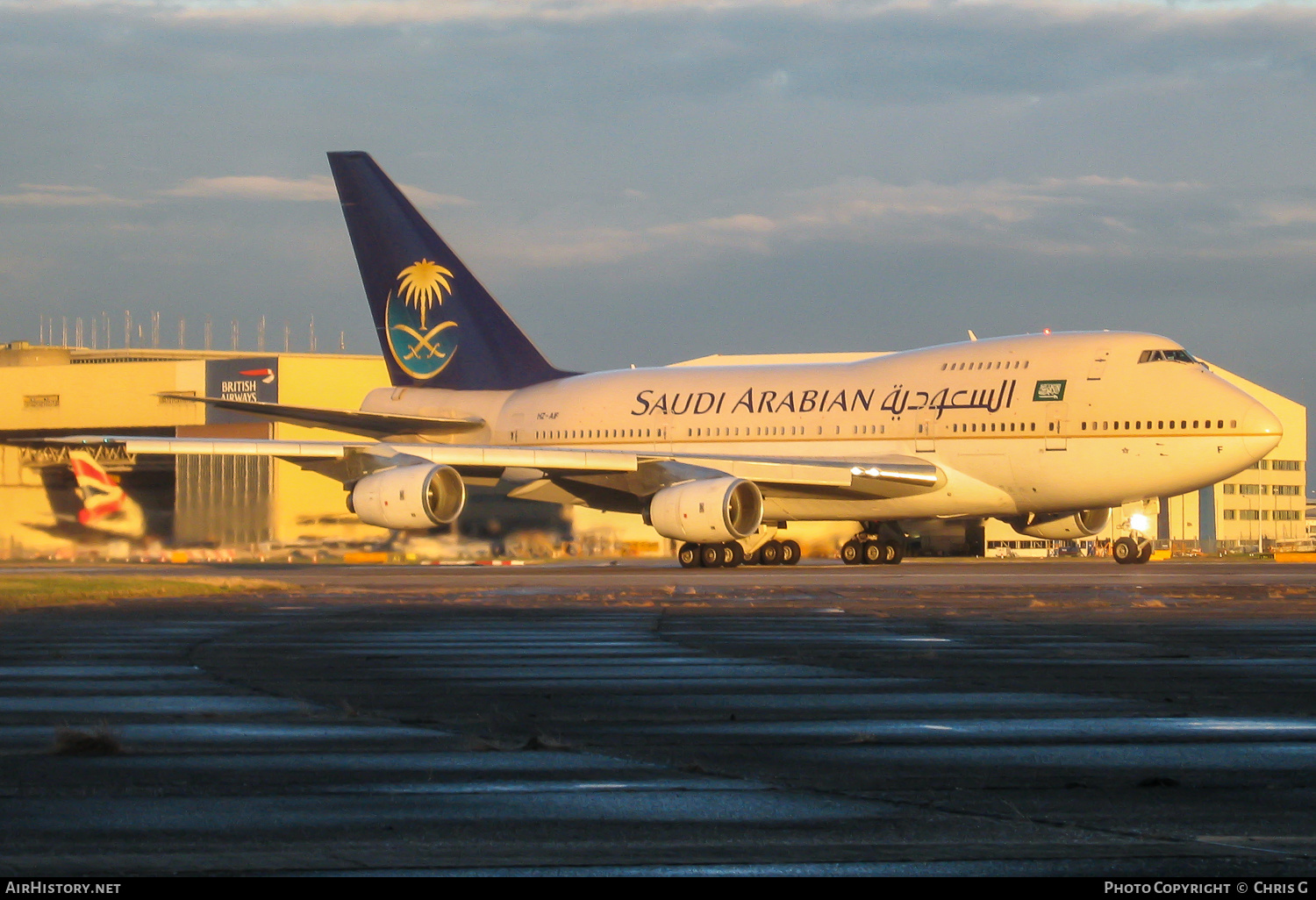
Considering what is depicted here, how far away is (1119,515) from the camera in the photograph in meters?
57.7

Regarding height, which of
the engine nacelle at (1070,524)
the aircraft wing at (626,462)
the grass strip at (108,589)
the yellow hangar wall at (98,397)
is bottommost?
the grass strip at (108,589)

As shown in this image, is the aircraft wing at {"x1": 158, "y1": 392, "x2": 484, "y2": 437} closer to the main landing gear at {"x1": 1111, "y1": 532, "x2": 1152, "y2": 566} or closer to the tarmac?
the main landing gear at {"x1": 1111, "y1": 532, "x2": 1152, "y2": 566}

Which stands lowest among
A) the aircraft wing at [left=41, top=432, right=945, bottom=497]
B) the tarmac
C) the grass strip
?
the grass strip

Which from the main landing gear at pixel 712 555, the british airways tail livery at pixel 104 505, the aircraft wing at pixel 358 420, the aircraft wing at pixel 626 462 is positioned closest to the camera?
the aircraft wing at pixel 626 462

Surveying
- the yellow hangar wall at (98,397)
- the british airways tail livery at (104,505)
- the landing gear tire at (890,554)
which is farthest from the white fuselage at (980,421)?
the yellow hangar wall at (98,397)

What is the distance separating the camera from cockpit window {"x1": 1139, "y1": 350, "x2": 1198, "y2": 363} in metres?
31.8

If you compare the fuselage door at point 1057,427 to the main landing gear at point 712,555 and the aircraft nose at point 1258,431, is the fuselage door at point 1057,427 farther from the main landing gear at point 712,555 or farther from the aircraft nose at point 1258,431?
the main landing gear at point 712,555

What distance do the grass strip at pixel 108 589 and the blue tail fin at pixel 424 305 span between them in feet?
44.2

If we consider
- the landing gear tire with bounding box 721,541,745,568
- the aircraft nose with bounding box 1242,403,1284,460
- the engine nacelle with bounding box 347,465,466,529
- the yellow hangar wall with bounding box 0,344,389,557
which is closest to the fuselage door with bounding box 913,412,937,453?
the landing gear tire with bounding box 721,541,745,568

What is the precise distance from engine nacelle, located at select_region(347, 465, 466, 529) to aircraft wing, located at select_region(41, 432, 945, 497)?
0.67 m

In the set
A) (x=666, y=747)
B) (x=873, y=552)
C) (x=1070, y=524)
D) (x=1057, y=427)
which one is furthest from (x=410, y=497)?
(x=666, y=747)

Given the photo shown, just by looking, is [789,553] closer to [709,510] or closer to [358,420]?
[709,510]

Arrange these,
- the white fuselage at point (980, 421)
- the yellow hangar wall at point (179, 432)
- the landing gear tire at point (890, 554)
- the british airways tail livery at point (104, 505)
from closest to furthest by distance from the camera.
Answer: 1. the white fuselage at point (980, 421)
2. the landing gear tire at point (890, 554)
3. the yellow hangar wall at point (179, 432)
4. the british airways tail livery at point (104, 505)

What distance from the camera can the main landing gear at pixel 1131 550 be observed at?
33250 millimetres
